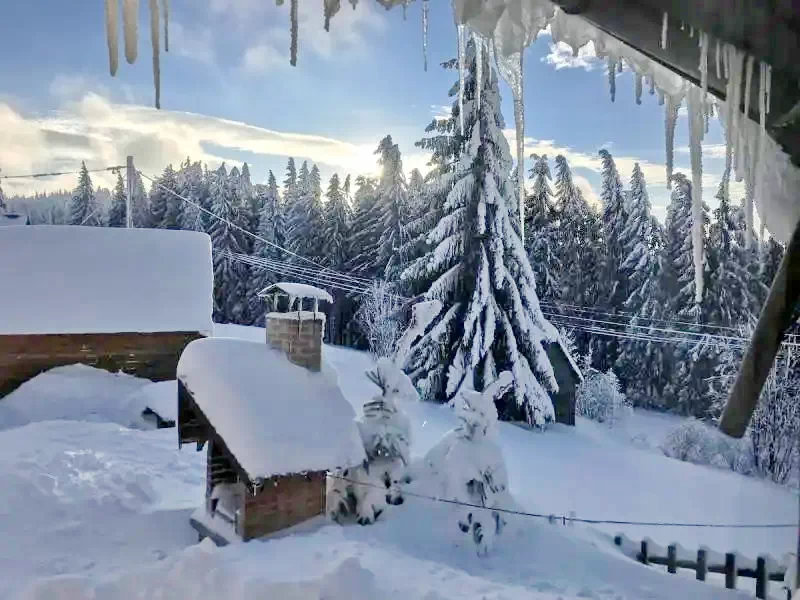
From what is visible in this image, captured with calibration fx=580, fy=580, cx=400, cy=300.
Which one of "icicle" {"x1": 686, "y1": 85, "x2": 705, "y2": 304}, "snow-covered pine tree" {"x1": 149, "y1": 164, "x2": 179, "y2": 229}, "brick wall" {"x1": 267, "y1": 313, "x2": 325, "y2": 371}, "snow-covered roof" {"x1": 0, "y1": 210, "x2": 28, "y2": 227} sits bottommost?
"brick wall" {"x1": 267, "y1": 313, "x2": 325, "y2": 371}

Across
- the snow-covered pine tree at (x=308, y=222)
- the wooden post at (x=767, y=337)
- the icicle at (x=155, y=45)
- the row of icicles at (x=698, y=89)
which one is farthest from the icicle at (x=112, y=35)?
the snow-covered pine tree at (x=308, y=222)

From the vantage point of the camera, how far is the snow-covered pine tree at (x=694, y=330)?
23688mm

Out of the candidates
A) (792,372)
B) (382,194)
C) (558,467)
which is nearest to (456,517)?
(558,467)

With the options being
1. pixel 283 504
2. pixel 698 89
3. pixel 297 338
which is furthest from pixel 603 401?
pixel 698 89

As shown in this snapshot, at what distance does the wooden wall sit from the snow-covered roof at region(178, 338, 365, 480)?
766 cm

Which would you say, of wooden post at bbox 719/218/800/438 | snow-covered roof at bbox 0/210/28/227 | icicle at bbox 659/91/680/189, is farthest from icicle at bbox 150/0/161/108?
snow-covered roof at bbox 0/210/28/227

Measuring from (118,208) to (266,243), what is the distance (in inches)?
652

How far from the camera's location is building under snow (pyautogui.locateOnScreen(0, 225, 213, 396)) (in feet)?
47.0

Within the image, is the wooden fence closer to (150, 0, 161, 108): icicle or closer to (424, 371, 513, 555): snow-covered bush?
(424, 371, 513, 555): snow-covered bush

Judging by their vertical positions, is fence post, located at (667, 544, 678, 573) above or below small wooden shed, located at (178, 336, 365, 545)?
below

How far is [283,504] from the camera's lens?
7570 mm

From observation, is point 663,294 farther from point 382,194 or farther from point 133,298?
point 133,298

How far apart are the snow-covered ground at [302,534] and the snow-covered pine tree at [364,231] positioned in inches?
654

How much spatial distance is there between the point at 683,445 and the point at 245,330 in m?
19.2
